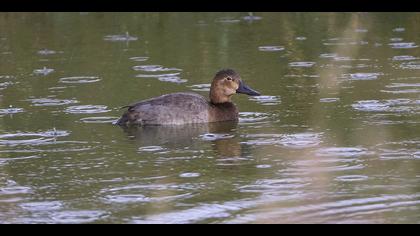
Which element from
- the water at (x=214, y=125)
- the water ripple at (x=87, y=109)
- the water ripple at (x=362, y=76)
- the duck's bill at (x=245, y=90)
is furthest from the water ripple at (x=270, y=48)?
the water ripple at (x=87, y=109)

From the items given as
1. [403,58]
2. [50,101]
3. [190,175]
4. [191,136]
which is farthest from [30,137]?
[403,58]

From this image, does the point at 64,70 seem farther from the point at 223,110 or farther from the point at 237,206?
the point at 237,206

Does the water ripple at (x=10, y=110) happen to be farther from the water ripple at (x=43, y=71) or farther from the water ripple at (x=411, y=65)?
the water ripple at (x=411, y=65)

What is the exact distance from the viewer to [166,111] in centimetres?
1296

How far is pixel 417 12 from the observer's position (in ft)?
68.2

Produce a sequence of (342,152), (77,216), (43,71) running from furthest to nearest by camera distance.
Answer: (43,71) → (342,152) → (77,216)

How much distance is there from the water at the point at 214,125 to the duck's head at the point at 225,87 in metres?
0.27

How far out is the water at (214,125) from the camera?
884 cm

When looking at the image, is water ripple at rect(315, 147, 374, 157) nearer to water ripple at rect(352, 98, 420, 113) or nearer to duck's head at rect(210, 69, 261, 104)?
water ripple at rect(352, 98, 420, 113)

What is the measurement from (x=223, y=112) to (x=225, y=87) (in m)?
0.62

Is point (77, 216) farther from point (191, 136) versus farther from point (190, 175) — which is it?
point (191, 136)

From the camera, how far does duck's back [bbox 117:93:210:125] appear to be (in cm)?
1291

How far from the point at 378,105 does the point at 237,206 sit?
5.01m
